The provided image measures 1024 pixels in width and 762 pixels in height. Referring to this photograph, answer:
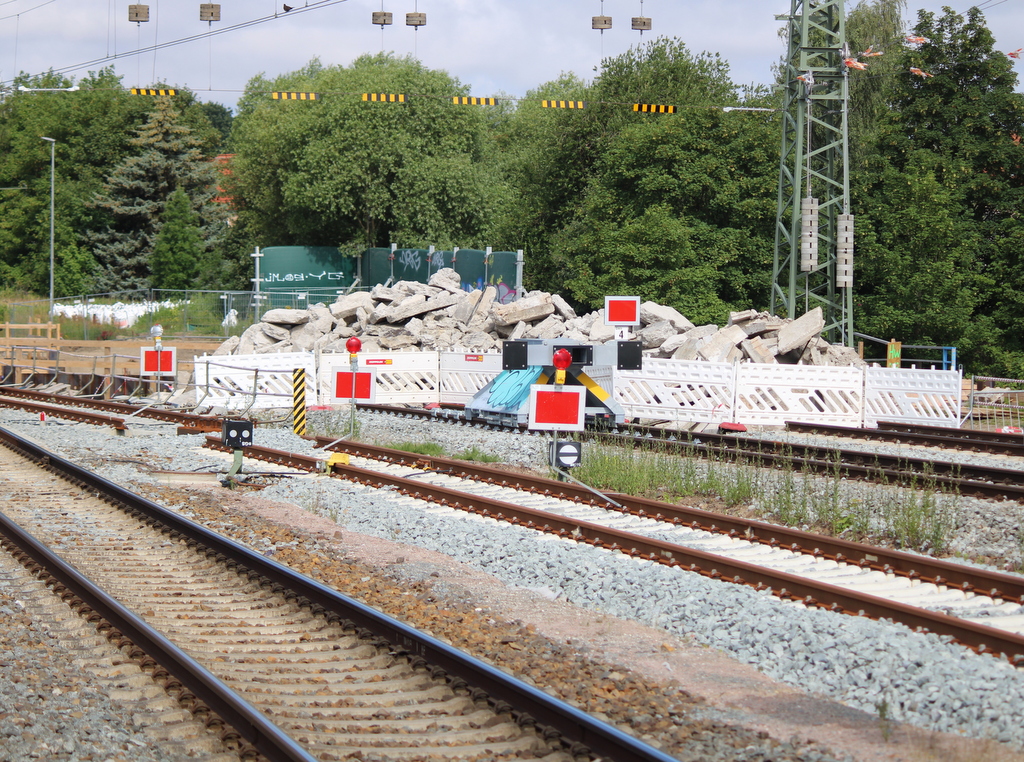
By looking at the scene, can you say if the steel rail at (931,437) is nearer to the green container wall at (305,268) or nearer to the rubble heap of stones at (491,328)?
the rubble heap of stones at (491,328)

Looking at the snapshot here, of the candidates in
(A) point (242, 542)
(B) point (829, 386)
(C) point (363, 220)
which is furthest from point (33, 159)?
(A) point (242, 542)

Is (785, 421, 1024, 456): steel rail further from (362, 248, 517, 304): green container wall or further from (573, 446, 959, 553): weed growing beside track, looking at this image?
(362, 248, 517, 304): green container wall

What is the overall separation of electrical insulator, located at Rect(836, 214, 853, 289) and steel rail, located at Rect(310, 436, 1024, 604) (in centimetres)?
1978

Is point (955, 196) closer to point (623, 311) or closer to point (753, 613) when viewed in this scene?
point (623, 311)

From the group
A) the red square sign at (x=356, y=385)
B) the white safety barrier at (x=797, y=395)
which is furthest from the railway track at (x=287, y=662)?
the white safety barrier at (x=797, y=395)

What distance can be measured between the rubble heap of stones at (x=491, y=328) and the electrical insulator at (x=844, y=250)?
14.3ft

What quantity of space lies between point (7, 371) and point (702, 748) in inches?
1452

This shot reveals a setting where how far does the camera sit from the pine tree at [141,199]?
228ft

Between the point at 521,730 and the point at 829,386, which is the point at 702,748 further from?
the point at 829,386

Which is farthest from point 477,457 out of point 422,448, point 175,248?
point 175,248

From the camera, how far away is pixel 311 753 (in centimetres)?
519

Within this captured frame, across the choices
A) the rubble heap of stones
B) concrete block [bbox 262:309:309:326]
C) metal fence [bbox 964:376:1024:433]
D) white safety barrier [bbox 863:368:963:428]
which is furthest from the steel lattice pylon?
concrete block [bbox 262:309:309:326]

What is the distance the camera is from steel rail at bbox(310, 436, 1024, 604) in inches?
339

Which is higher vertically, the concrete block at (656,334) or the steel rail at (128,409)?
the concrete block at (656,334)
